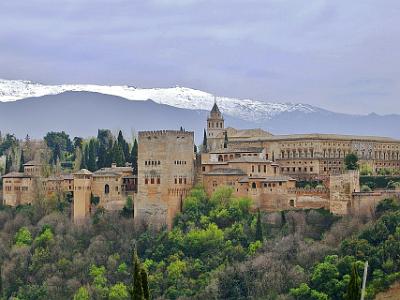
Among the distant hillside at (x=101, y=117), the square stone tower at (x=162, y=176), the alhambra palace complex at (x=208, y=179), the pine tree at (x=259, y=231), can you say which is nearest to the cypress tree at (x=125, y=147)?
the alhambra palace complex at (x=208, y=179)

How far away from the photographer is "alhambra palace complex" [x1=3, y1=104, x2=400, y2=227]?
5156cm

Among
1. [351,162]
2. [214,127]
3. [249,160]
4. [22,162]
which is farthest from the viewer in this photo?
[214,127]

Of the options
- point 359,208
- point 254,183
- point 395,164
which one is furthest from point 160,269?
point 395,164

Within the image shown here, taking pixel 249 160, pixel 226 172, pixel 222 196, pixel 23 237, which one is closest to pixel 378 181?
pixel 249 160

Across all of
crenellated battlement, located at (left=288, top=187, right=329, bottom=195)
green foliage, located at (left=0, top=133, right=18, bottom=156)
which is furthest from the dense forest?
green foliage, located at (left=0, top=133, right=18, bottom=156)

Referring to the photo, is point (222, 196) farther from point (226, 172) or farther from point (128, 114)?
point (128, 114)

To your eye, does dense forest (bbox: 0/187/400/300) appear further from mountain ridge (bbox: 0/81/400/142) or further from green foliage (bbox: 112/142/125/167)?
mountain ridge (bbox: 0/81/400/142)

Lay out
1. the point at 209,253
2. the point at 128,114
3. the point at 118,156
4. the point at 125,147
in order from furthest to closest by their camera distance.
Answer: the point at 128,114 < the point at 125,147 < the point at 118,156 < the point at 209,253

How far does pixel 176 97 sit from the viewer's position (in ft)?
513

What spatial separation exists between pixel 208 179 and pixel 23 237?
10.8 meters

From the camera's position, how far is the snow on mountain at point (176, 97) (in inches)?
5846

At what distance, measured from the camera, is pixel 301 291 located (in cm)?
4531

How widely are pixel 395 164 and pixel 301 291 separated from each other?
20.3 meters

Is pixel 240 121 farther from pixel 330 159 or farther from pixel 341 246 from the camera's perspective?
pixel 341 246
